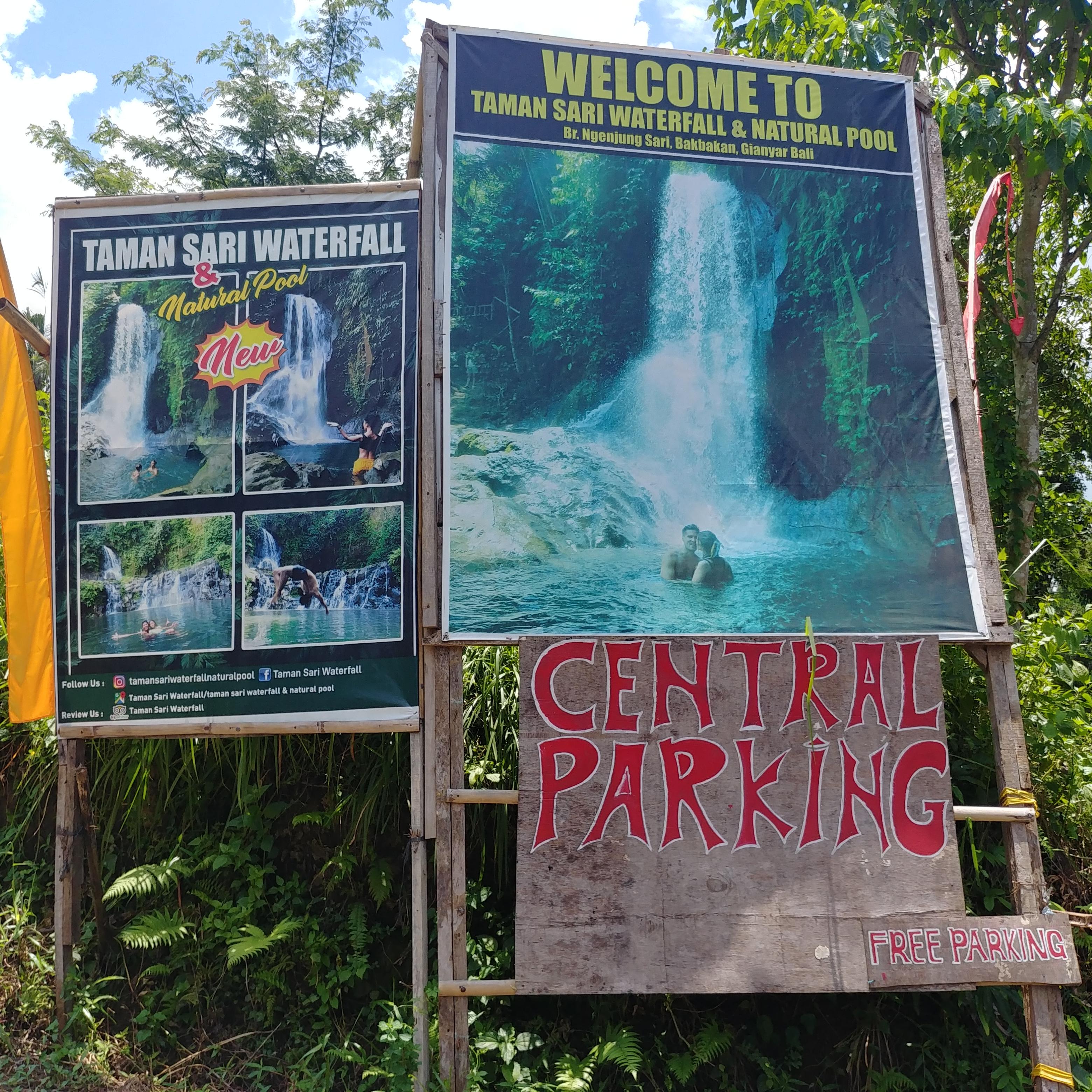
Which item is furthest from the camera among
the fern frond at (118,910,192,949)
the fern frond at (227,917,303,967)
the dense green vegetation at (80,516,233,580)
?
the dense green vegetation at (80,516,233,580)

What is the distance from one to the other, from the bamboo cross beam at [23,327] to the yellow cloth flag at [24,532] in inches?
2.8

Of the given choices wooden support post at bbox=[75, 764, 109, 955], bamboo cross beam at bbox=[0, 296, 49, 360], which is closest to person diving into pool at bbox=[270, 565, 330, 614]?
wooden support post at bbox=[75, 764, 109, 955]

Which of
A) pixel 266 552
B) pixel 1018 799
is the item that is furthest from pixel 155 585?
pixel 1018 799

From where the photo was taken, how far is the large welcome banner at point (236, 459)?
160 inches

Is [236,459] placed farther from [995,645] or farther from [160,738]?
[995,645]

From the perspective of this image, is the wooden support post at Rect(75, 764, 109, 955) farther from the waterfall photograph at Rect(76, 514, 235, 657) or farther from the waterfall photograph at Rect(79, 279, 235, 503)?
the waterfall photograph at Rect(79, 279, 235, 503)

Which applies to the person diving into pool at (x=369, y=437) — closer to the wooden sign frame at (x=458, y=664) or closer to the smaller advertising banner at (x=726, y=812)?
the wooden sign frame at (x=458, y=664)

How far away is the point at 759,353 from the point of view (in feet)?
14.3

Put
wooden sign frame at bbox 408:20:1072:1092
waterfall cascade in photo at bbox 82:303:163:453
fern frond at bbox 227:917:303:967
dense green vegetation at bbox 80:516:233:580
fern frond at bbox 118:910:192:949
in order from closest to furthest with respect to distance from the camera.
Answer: wooden sign frame at bbox 408:20:1072:1092 < fern frond at bbox 227:917:303:967 < fern frond at bbox 118:910:192:949 < dense green vegetation at bbox 80:516:233:580 < waterfall cascade in photo at bbox 82:303:163:453

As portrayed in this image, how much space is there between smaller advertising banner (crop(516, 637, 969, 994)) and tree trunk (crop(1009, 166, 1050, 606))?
4.02 meters

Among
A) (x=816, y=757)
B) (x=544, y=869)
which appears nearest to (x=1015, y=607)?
(x=816, y=757)

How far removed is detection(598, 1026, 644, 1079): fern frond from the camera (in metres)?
3.76

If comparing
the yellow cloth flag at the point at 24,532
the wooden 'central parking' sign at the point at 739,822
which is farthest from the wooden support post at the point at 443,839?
the yellow cloth flag at the point at 24,532

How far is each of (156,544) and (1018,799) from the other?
4335mm
